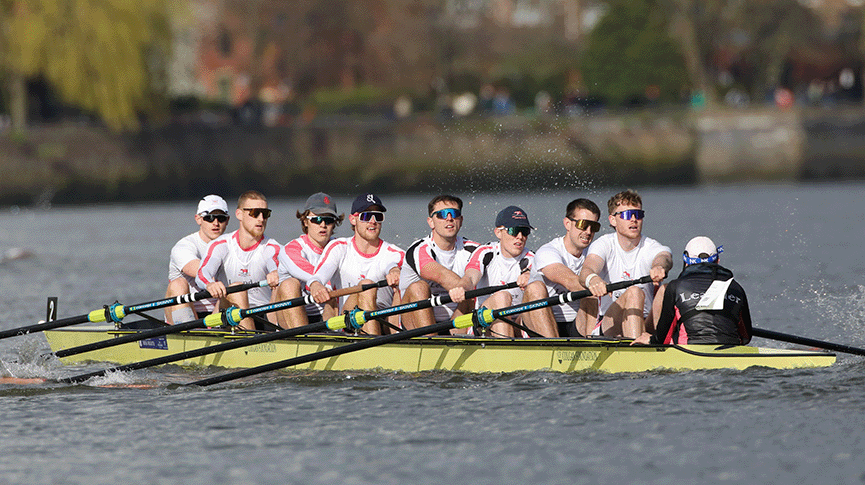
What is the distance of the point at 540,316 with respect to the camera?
11.4 meters

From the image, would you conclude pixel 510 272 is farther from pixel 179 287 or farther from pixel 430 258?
pixel 179 287

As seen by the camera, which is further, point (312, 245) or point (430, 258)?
point (312, 245)

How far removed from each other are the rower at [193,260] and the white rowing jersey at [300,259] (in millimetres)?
967

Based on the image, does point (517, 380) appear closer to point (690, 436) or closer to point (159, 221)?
point (690, 436)

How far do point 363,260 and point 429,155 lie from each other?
32.1 metres

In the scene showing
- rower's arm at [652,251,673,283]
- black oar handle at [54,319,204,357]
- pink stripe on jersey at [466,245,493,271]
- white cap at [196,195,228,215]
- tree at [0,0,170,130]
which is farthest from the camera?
tree at [0,0,170,130]

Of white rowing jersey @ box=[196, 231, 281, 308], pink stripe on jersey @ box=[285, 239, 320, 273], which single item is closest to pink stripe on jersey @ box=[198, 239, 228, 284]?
white rowing jersey @ box=[196, 231, 281, 308]

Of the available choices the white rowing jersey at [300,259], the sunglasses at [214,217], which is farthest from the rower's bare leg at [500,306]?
the sunglasses at [214,217]

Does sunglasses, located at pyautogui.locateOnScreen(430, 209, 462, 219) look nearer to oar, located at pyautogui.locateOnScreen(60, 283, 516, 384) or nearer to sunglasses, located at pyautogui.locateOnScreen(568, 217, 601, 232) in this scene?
oar, located at pyautogui.locateOnScreen(60, 283, 516, 384)

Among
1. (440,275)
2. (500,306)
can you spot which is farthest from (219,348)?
(500,306)

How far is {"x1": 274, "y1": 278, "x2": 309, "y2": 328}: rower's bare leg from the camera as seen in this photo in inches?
486

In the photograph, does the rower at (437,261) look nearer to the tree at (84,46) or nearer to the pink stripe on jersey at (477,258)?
the pink stripe on jersey at (477,258)

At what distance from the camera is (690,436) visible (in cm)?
924

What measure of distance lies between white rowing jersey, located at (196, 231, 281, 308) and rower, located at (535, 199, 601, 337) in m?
2.94
